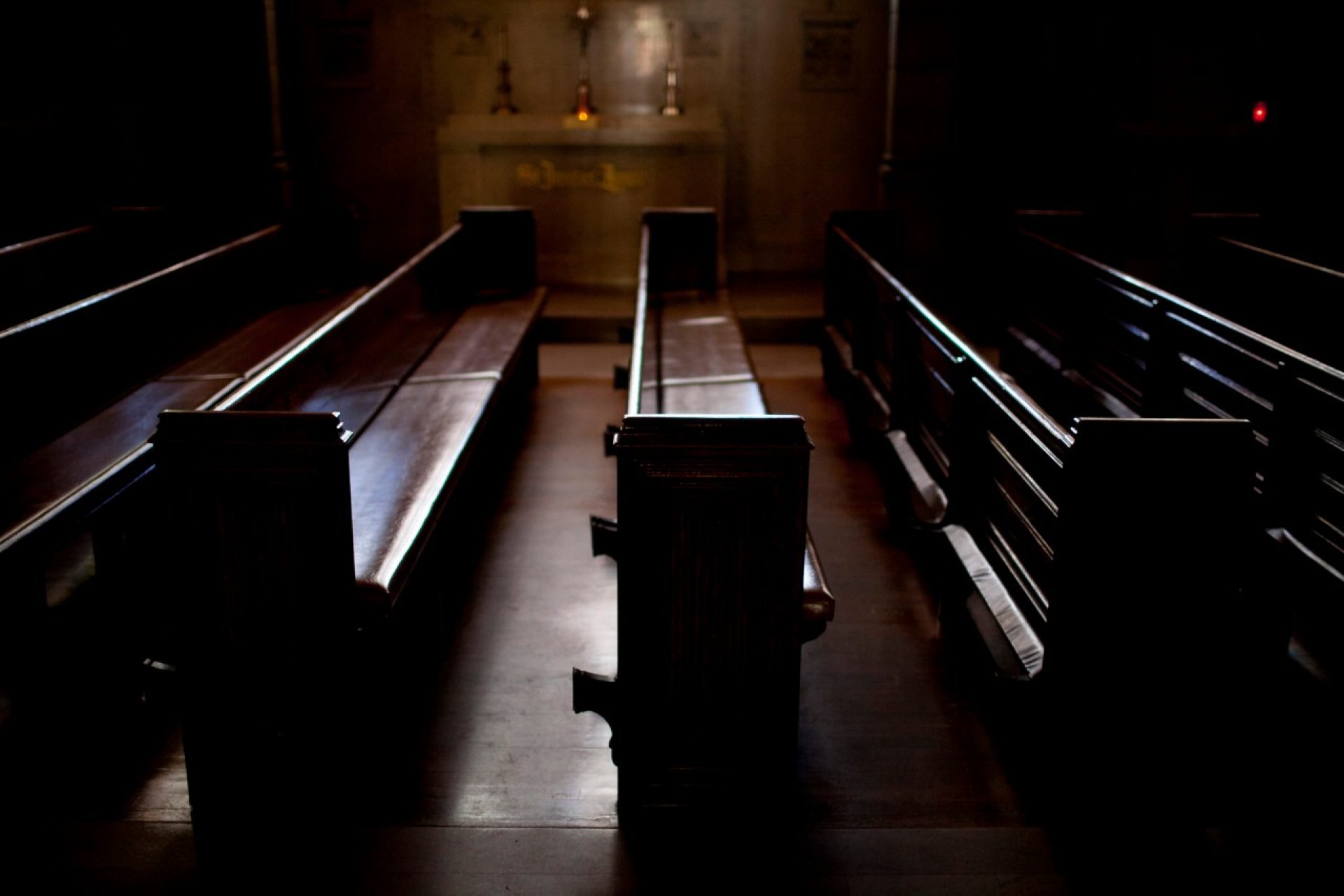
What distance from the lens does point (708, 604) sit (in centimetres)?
265

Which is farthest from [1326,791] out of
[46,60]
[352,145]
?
[352,145]

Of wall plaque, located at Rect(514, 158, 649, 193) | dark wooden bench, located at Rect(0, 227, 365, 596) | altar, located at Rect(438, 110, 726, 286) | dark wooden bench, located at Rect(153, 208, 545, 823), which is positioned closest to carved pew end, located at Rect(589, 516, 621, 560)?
dark wooden bench, located at Rect(153, 208, 545, 823)

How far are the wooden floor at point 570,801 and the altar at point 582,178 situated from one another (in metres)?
5.05

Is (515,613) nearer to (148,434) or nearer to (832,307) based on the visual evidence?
(148,434)

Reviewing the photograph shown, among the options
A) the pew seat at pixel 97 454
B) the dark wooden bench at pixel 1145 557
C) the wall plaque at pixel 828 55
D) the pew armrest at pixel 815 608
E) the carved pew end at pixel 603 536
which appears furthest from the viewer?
the wall plaque at pixel 828 55

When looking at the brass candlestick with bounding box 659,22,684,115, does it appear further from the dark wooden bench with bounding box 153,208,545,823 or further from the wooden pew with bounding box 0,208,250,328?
the dark wooden bench with bounding box 153,208,545,823

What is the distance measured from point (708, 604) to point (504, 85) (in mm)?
7382

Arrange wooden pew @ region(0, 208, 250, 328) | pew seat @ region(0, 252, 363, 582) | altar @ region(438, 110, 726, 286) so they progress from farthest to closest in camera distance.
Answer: altar @ region(438, 110, 726, 286)
wooden pew @ region(0, 208, 250, 328)
pew seat @ region(0, 252, 363, 582)

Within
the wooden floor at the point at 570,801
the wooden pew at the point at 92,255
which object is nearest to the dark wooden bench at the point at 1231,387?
the wooden floor at the point at 570,801

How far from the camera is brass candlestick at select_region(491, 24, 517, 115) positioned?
30.2 ft

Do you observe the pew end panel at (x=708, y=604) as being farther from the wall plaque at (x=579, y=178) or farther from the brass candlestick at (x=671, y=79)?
the brass candlestick at (x=671, y=79)

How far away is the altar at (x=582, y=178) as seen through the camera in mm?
8602

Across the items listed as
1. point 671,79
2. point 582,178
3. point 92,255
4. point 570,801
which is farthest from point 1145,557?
point 671,79

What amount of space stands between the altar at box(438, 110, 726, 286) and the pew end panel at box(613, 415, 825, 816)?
6218mm
